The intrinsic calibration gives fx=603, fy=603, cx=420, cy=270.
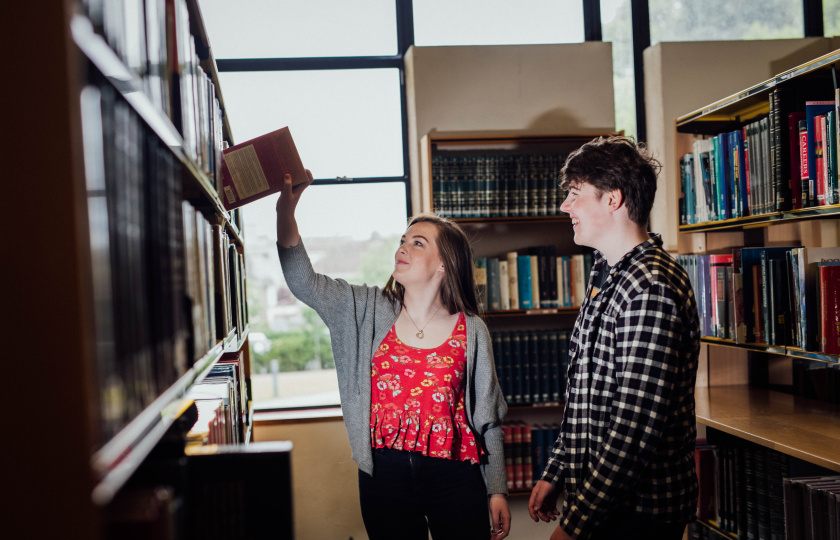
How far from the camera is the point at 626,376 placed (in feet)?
4.46

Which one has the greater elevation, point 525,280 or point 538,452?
point 525,280

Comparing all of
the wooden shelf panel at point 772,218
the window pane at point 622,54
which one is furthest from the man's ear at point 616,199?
the window pane at point 622,54

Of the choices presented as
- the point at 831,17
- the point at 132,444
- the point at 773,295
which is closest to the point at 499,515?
the point at 773,295

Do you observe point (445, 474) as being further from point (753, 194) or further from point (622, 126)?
point (622, 126)

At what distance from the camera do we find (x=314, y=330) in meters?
3.34

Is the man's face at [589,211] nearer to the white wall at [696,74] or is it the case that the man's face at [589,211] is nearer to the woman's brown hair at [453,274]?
the woman's brown hair at [453,274]

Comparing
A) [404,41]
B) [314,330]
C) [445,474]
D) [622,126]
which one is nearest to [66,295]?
[445,474]

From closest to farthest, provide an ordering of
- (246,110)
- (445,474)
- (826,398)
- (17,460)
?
1. (17,460)
2. (445,474)
3. (826,398)
4. (246,110)

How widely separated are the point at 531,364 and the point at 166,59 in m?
2.47

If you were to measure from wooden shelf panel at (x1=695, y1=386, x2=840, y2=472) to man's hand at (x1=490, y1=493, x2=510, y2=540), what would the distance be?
790mm

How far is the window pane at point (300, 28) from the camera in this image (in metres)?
3.25

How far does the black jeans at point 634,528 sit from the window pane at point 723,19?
2882 mm

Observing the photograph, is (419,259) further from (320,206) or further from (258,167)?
(320,206)

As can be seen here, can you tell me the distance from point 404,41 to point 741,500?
8.93ft
